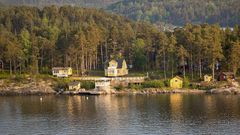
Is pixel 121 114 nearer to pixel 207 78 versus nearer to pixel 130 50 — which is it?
pixel 207 78

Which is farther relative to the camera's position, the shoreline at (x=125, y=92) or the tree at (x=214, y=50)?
the tree at (x=214, y=50)

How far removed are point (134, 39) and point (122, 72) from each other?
13541mm

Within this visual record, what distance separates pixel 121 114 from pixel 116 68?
33192mm

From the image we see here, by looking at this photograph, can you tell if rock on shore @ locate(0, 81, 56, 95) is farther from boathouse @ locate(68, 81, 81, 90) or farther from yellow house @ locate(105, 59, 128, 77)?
yellow house @ locate(105, 59, 128, 77)

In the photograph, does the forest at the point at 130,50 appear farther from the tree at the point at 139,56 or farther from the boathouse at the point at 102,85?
the boathouse at the point at 102,85

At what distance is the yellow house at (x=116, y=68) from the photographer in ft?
314

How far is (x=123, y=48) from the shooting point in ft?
348

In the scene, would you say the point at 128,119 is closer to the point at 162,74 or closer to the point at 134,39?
the point at 162,74

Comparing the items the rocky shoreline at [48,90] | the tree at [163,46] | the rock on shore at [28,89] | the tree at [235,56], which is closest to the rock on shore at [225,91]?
the rocky shoreline at [48,90]

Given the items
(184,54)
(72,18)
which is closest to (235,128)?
(184,54)

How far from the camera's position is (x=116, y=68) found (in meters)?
96.6

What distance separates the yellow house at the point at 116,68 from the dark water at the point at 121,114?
48.0 ft

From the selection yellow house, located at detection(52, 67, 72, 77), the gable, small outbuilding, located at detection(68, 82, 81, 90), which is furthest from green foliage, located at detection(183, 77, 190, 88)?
yellow house, located at detection(52, 67, 72, 77)

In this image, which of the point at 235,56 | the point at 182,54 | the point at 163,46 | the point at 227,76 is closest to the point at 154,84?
the point at 182,54
